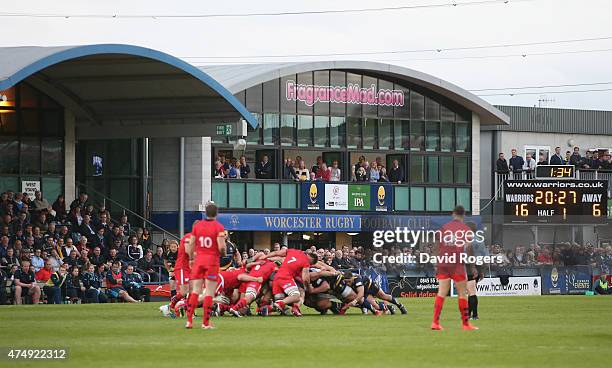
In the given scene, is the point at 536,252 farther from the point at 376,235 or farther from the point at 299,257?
the point at 299,257

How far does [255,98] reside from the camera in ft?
170

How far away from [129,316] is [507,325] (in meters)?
7.56

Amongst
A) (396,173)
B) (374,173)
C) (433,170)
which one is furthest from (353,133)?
(433,170)

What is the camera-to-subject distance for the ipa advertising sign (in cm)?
5428

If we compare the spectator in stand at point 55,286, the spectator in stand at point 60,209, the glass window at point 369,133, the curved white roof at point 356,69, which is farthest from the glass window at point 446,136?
the spectator in stand at point 55,286

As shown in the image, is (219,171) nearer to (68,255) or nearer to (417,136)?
(417,136)

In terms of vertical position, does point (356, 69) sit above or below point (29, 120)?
above

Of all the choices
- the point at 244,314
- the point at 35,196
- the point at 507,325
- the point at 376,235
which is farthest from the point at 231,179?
the point at 507,325

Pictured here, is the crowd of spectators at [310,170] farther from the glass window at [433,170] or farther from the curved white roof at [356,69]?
the curved white roof at [356,69]

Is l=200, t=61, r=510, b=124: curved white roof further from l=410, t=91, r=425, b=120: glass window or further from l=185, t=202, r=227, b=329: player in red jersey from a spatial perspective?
l=185, t=202, r=227, b=329: player in red jersey

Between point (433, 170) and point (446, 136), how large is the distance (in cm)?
174

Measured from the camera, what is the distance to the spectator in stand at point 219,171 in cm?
5026

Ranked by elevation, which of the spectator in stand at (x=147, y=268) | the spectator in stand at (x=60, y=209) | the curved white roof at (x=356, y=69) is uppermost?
the curved white roof at (x=356, y=69)

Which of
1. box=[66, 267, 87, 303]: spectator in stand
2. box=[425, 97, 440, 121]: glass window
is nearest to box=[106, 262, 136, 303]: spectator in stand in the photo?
box=[66, 267, 87, 303]: spectator in stand
